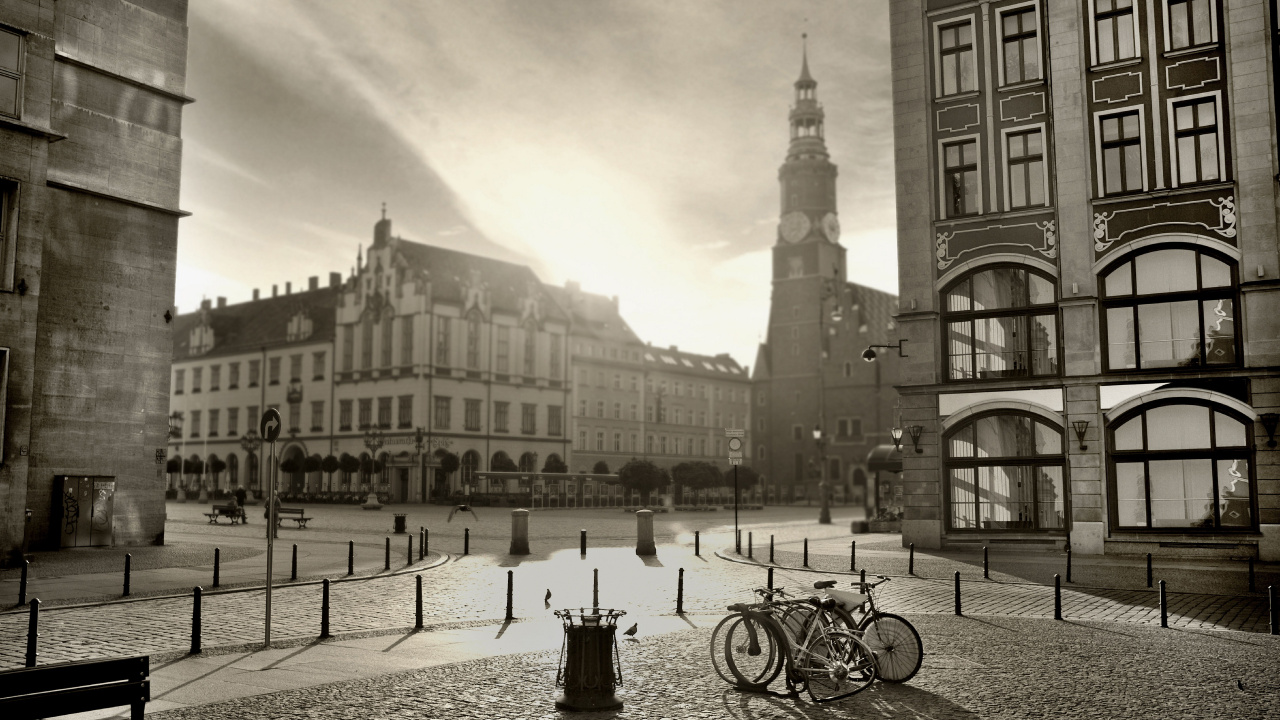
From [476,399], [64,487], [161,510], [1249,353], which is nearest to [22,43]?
[64,487]

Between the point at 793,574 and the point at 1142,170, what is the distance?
15350 millimetres

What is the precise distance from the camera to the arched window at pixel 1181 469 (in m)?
26.2

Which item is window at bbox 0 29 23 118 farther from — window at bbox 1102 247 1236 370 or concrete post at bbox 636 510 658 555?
window at bbox 1102 247 1236 370

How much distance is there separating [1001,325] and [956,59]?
26.9 ft

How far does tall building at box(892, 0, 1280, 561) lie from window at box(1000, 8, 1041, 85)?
0.06 meters

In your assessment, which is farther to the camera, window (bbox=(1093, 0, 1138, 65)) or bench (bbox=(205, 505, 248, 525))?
bench (bbox=(205, 505, 248, 525))

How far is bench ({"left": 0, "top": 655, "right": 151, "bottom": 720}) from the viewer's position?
238 inches

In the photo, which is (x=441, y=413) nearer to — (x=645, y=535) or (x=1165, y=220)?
(x=645, y=535)

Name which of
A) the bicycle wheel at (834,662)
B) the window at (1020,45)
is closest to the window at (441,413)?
the window at (1020,45)

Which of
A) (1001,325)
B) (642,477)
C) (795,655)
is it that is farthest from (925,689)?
(642,477)

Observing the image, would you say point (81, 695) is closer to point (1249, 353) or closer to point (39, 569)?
point (39, 569)

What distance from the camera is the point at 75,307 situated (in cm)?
2784

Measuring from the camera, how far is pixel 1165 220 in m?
27.4

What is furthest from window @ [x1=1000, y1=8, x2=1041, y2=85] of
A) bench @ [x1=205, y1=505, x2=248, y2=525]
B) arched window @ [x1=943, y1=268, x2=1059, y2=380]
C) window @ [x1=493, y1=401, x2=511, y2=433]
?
window @ [x1=493, y1=401, x2=511, y2=433]
